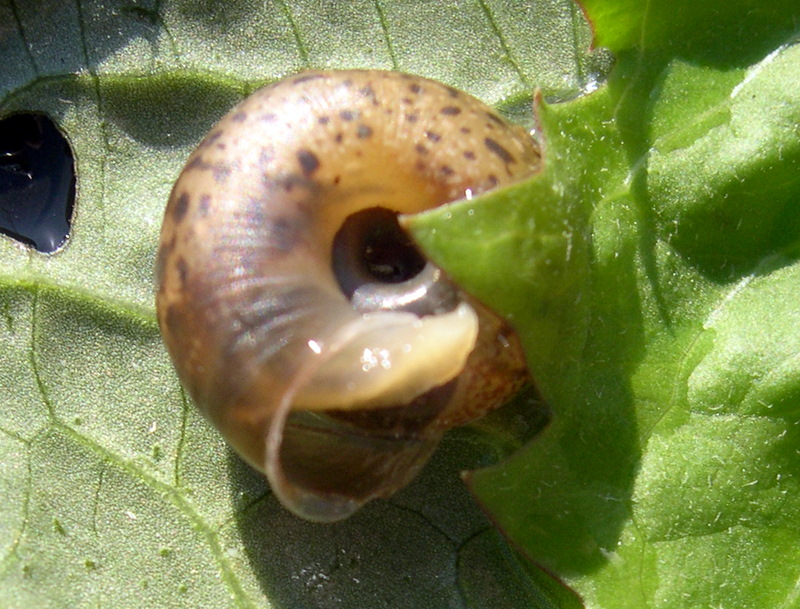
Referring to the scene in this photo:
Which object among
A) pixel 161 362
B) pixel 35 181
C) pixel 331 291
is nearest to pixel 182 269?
pixel 331 291

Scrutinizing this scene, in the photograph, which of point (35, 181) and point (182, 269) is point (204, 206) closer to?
point (182, 269)

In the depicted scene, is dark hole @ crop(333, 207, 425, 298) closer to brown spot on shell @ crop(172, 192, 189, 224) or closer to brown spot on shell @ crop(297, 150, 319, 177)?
brown spot on shell @ crop(297, 150, 319, 177)

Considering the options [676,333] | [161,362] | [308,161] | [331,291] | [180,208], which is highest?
[308,161]

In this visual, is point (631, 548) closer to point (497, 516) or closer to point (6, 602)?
point (497, 516)

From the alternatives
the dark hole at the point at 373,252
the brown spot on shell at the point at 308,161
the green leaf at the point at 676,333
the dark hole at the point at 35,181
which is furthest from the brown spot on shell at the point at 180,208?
the green leaf at the point at 676,333

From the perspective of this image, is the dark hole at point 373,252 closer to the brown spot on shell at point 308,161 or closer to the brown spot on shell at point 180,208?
the brown spot on shell at point 308,161

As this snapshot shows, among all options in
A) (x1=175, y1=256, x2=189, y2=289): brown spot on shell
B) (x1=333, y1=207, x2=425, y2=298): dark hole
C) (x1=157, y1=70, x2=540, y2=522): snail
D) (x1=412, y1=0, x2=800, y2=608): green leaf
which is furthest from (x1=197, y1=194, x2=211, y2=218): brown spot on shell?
(x1=412, y1=0, x2=800, y2=608): green leaf

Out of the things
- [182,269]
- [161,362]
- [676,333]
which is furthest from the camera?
[161,362]

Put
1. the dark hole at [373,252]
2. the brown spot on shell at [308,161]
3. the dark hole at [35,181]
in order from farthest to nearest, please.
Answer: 1. the dark hole at [35,181]
2. the dark hole at [373,252]
3. the brown spot on shell at [308,161]
